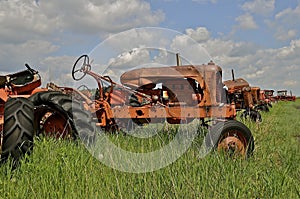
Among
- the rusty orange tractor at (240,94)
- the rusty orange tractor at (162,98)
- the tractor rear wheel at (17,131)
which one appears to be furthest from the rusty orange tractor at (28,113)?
the rusty orange tractor at (240,94)

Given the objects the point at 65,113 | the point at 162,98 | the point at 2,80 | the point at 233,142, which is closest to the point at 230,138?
the point at 233,142

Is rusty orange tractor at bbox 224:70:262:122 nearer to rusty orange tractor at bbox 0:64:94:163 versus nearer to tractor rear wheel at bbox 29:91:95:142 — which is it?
rusty orange tractor at bbox 0:64:94:163

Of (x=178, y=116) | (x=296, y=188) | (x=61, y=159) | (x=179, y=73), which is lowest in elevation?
(x=296, y=188)

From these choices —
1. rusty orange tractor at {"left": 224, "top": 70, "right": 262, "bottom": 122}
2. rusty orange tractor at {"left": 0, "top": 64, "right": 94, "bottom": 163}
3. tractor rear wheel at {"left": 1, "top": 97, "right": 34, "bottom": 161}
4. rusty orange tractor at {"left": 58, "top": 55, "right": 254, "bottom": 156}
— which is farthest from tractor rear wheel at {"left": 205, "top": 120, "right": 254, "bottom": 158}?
rusty orange tractor at {"left": 224, "top": 70, "right": 262, "bottom": 122}

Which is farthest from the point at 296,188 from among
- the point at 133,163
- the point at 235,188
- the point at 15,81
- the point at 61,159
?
the point at 15,81

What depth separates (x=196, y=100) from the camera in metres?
5.95

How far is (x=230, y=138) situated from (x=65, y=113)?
245cm

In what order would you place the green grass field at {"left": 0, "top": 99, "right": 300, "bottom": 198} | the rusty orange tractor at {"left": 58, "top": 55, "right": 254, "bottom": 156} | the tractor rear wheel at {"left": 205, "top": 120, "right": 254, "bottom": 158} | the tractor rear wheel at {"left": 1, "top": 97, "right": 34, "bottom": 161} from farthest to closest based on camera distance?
the rusty orange tractor at {"left": 58, "top": 55, "right": 254, "bottom": 156} → the tractor rear wheel at {"left": 205, "top": 120, "right": 254, "bottom": 158} → the tractor rear wheel at {"left": 1, "top": 97, "right": 34, "bottom": 161} → the green grass field at {"left": 0, "top": 99, "right": 300, "bottom": 198}

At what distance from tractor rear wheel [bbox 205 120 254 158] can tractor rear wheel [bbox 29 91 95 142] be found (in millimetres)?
1782

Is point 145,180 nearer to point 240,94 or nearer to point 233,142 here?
point 233,142

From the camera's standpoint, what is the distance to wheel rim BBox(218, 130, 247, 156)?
4789mm

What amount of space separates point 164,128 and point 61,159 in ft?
9.47

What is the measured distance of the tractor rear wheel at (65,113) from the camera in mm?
4977

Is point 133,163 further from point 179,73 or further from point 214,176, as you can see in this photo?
point 179,73
